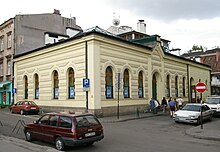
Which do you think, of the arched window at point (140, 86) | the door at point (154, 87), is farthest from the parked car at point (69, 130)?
the door at point (154, 87)

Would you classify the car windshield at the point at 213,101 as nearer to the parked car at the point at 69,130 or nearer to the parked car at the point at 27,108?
the parked car at the point at 27,108

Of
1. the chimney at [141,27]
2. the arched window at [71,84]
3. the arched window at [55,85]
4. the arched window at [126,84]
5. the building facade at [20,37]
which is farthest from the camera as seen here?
the chimney at [141,27]

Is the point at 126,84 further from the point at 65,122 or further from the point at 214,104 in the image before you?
the point at 65,122

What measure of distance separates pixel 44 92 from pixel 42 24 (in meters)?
14.0

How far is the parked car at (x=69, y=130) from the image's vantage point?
9.34m

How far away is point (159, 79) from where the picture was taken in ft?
97.6

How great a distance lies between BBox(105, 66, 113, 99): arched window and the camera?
74.8 feet

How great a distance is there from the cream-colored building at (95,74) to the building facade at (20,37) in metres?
2.85

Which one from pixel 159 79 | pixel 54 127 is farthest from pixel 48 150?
pixel 159 79

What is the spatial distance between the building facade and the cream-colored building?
2.85 meters

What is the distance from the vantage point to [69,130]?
9.39 metres

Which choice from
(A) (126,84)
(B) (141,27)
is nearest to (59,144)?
(A) (126,84)

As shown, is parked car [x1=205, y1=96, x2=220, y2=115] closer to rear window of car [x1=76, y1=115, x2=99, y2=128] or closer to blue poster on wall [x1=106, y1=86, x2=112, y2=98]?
blue poster on wall [x1=106, y1=86, x2=112, y2=98]

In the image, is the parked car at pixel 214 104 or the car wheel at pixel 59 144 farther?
the parked car at pixel 214 104
